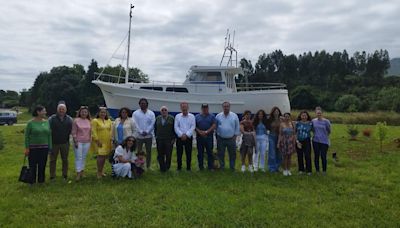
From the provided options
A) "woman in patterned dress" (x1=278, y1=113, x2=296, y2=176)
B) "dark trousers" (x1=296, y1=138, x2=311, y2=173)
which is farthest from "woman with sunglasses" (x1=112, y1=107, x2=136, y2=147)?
"dark trousers" (x1=296, y1=138, x2=311, y2=173)

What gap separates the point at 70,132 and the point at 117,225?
3.56 m

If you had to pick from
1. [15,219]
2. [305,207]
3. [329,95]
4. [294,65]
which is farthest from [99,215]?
[294,65]

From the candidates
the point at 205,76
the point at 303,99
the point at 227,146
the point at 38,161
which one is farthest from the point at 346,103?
the point at 38,161

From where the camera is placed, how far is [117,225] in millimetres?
5914

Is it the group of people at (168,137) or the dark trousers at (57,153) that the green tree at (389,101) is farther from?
the dark trousers at (57,153)

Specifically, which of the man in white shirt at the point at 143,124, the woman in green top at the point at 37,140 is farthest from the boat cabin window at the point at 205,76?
the woman in green top at the point at 37,140

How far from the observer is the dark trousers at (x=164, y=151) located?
9555 millimetres

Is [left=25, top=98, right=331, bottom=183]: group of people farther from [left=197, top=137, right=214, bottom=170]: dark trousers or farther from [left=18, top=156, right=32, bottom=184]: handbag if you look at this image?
[left=18, top=156, right=32, bottom=184]: handbag

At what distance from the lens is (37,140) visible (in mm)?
8156

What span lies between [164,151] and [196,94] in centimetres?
885

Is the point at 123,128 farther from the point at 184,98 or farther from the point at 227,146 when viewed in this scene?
the point at 184,98

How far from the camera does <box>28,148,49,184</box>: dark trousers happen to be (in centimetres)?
821

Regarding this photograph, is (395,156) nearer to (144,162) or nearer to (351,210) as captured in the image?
(351,210)

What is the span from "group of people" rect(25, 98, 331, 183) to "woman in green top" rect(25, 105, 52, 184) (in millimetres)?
22
